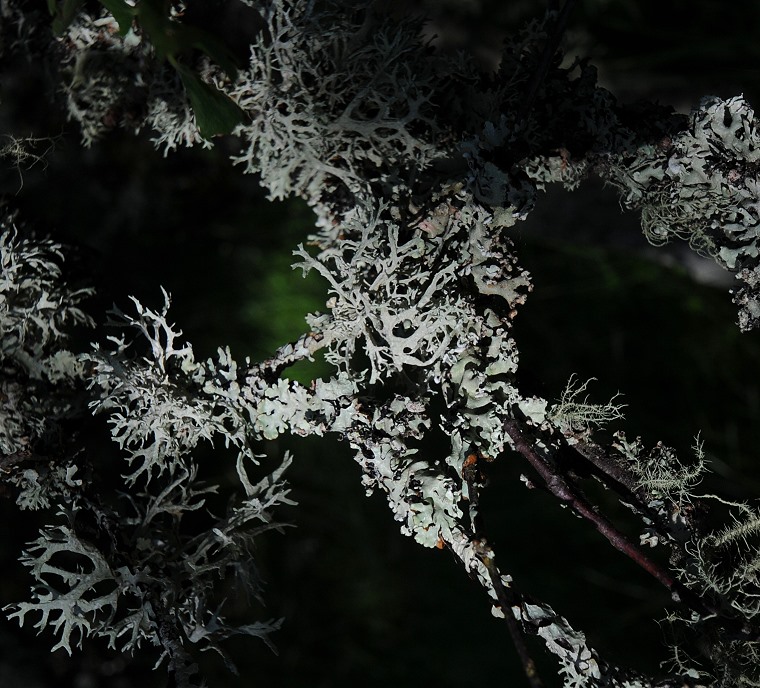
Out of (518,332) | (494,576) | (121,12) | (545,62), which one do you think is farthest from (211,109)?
(518,332)

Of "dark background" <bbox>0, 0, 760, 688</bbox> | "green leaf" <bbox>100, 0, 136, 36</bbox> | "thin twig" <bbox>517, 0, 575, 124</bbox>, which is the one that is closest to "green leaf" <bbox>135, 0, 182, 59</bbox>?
"green leaf" <bbox>100, 0, 136, 36</bbox>

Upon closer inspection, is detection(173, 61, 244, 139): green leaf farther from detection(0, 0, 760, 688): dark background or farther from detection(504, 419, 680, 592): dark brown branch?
detection(0, 0, 760, 688): dark background

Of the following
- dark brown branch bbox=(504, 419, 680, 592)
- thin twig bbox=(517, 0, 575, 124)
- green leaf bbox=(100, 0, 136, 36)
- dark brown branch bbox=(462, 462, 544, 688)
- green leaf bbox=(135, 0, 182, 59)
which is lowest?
dark brown branch bbox=(462, 462, 544, 688)

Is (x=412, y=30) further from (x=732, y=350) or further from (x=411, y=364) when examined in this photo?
(x=732, y=350)

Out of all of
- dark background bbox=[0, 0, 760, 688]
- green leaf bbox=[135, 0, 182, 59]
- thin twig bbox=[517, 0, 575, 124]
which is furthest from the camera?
dark background bbox=[0, 0, 760, 688]

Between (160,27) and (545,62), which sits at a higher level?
(545,62)

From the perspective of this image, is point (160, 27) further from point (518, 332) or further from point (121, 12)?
point (518, 332)

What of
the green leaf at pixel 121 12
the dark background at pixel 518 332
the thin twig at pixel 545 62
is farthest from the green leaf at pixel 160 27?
the dark background at pixel 518 332
